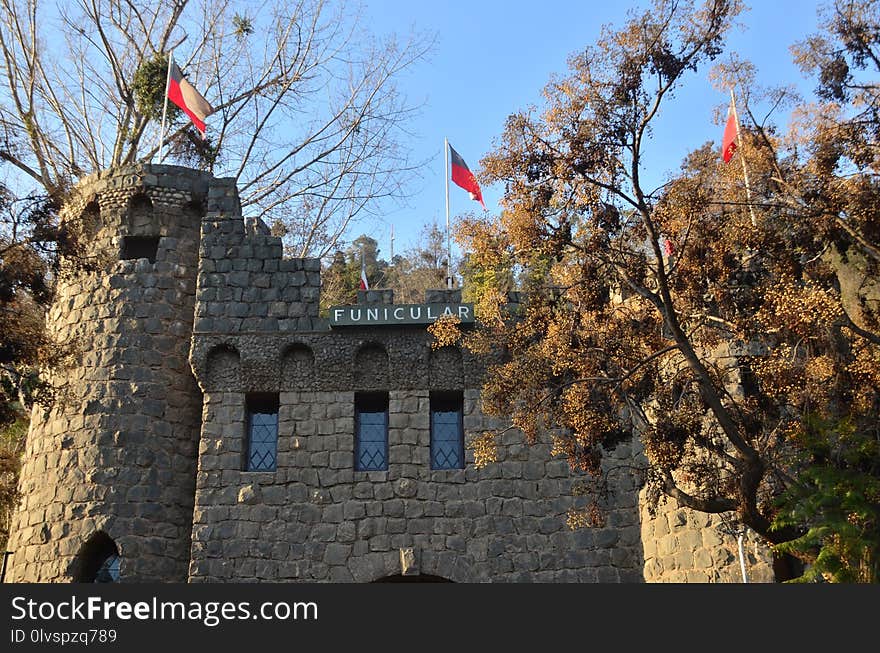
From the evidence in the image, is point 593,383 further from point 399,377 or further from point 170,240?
point 170,240

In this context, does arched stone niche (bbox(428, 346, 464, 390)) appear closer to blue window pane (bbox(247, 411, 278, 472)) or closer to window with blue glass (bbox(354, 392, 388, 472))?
window with blue glass (bbox(354, 392, 388, 472))

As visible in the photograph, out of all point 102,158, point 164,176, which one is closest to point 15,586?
point 164,176

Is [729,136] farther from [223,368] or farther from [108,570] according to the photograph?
[108,570]

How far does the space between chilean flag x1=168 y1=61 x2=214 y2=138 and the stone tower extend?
2.10 m

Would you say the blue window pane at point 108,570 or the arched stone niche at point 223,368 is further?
the arched stone niche at point 223,368

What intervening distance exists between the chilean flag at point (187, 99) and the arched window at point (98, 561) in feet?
28.7

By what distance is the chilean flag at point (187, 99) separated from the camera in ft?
66.6

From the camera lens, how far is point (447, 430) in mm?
16844

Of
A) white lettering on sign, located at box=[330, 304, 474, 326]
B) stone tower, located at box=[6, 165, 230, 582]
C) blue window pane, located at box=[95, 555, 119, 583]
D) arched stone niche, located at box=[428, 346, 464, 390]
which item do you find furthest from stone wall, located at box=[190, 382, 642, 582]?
blue window pane, located at box=[95, 555, 119, 583]

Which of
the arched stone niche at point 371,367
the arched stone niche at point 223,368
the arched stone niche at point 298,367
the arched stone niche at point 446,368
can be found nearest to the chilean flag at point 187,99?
the arched stone niche at point 223,368

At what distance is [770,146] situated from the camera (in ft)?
43.4

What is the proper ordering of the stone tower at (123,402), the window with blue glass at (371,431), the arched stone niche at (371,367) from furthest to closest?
the arched stone niche at (371,367)
the window with blue glass at (371,431)
the stone tower at (123,402)

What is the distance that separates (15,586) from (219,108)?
18.8 metres

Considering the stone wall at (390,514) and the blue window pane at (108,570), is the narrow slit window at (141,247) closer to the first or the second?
the stone wall at (390,514)
